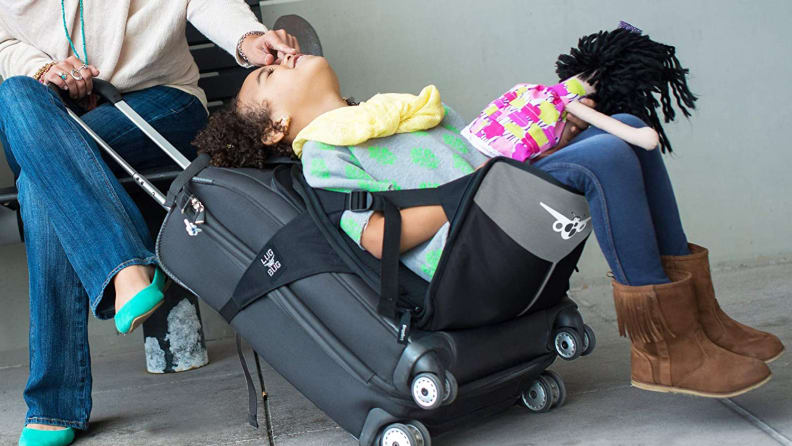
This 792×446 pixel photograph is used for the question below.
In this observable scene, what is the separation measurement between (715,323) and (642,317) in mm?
248

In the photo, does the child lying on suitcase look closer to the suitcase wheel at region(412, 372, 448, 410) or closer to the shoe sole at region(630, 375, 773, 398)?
the shoe sole at region(630, 375, 773, 398)

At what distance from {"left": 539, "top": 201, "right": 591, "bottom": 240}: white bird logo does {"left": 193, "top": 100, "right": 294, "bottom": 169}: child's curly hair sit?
69cm

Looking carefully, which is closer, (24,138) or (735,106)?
(24,138)

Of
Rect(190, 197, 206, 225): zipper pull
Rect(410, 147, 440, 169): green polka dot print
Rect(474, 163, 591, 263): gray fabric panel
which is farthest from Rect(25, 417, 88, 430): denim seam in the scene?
Rect(474, 163, 591, 263): gray fabric panel

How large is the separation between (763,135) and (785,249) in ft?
1.62

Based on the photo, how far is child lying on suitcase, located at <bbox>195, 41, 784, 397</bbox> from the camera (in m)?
1.73

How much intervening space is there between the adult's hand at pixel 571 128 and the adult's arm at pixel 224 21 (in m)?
1.03

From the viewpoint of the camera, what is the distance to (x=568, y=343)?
6.73 ft

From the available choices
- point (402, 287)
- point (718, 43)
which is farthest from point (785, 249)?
point (402, 287)

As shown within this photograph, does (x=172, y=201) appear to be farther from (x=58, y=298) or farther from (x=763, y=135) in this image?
(x=763, y=135)

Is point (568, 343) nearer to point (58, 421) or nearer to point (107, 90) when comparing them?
point (58, 421)

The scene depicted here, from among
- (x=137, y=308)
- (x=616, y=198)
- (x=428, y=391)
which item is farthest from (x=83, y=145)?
(x=616, y=198)

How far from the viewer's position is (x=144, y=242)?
2.19m

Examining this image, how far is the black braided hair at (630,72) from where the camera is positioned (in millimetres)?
1877
